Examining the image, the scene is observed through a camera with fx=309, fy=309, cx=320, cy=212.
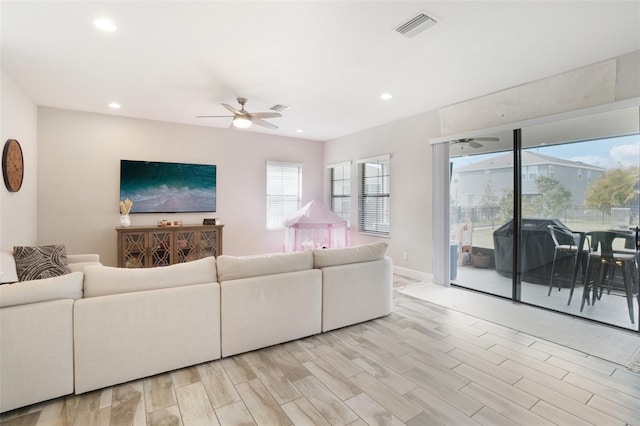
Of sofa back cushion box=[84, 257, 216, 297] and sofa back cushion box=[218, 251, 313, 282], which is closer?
sofa back cushion box=[84, 257, 216, 297]

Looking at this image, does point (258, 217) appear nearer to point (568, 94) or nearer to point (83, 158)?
point (83, 158)

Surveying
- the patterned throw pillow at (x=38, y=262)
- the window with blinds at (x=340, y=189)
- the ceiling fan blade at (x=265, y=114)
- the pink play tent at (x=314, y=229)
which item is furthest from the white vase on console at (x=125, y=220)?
the window with blinds at (x=340, y=189)

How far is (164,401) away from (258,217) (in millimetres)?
4803

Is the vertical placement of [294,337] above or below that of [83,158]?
below

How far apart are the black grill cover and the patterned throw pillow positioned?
540 cm

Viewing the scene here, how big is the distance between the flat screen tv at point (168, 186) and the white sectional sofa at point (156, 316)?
3584 mm

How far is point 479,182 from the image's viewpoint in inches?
180

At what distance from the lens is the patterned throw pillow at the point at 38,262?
3.12m

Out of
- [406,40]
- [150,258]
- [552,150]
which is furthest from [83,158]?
[552,150]

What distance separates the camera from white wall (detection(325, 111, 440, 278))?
5.03 m

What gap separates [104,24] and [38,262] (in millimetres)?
2481

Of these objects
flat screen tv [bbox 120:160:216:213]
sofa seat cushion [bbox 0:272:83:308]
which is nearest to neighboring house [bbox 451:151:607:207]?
flat screen tv [bbox 120:160:216:213]

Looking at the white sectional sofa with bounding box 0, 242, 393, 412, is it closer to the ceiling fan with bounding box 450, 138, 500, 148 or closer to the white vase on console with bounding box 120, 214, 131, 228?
the ceiling fan with bounding box 450, 138, 500, 148

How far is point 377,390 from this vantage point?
2176mm
